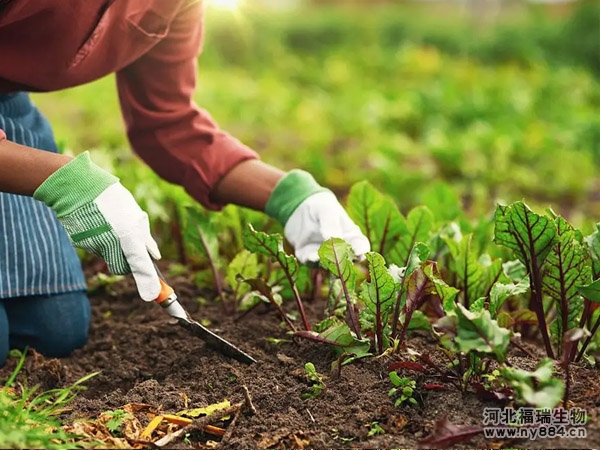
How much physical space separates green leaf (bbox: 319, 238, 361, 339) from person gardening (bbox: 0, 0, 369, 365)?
0.69ft

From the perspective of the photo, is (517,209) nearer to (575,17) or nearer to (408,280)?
(408,280)

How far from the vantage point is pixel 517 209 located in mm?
1774

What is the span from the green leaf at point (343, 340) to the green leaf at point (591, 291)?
48 cm

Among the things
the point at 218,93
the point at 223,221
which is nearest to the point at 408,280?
the point at 223,221

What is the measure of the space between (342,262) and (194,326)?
1.33 feet

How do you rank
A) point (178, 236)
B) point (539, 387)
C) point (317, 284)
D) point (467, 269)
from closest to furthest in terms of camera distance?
point (539, 387), point (467, 269), point (317, 284), point (178, 236)

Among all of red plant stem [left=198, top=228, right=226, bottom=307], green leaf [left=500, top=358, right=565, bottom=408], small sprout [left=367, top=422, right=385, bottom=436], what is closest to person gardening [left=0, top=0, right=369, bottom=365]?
red plant stem [left=198, top=228, right=226, bottom=307]

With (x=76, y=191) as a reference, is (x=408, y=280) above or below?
below

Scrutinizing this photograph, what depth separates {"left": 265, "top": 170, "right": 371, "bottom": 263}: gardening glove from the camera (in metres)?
2.18

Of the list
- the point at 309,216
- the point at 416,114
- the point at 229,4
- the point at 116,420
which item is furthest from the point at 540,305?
the point at 229,4

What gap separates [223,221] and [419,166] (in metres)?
2.31

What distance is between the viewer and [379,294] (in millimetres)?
1836

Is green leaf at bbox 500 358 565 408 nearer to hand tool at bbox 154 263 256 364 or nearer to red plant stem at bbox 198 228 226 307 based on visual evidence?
hand tool at bbox 154 263 256 364

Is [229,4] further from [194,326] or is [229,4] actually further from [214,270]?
[194,326]
